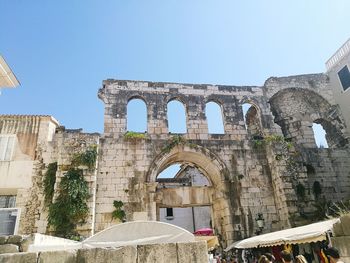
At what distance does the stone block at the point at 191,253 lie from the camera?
414cm

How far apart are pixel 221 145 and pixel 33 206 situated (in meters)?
8.87

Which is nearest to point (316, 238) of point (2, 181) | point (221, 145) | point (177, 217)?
point (221, 145)

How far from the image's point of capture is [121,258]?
13.6ft

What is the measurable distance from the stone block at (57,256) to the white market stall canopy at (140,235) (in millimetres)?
1108

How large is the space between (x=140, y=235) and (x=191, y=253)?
1642mm

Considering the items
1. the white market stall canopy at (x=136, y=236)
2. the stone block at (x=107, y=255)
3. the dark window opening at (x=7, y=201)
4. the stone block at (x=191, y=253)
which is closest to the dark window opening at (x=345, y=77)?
the white market stall canopy at (x=136, y=236)

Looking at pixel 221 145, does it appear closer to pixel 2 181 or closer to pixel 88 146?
pixel 88 146

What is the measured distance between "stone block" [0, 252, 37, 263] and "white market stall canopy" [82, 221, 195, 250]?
128 centimetres

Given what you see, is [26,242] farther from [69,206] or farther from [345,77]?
[345,77]

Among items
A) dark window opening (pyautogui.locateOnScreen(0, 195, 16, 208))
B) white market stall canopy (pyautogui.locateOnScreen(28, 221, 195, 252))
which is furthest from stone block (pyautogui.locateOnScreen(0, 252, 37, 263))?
dark window opening (pyautogui.locateOnScreen(0, 195, 16, 208))

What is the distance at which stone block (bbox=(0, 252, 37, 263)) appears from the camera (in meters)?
3.98

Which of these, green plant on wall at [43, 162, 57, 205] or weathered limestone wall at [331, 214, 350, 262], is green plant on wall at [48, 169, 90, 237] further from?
weathered limestone wall at [331, 214, 350, 262]

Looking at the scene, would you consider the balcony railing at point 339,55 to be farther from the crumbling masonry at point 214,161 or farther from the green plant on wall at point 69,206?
the green plant on wall at point 69,206

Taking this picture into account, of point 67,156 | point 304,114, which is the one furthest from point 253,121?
point 67,156
